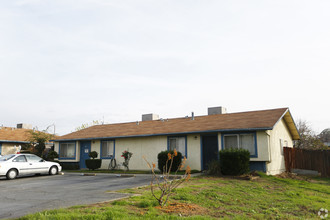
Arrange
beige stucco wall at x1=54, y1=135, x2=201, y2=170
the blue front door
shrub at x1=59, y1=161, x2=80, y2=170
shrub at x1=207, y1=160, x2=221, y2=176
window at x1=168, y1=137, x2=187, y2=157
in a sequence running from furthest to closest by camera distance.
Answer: the blue front door
shrub at x1=59, y1=161, x2=80, y2=170
window at x1=168, y1=137, x2=187, y2=157
beige stucco wall at x1=54, y1=135, x2=201, y2=170
shrub at x1=207, y1=160, x2=221, y2=176

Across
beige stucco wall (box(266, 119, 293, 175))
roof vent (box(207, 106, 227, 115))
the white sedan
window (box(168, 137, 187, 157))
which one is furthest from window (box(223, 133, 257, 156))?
the white sedan

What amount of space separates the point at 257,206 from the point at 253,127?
28.6ft

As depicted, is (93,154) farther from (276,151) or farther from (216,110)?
(276,151)

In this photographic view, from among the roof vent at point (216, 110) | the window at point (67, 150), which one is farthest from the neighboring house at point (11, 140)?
the roof vent at point (216, 110)

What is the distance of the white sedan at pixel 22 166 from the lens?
636 inches

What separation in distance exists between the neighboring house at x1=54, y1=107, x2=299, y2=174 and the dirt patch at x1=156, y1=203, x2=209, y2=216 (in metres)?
9.99

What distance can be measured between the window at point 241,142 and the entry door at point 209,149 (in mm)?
819

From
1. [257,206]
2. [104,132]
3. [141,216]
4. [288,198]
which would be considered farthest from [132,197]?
[104,132]

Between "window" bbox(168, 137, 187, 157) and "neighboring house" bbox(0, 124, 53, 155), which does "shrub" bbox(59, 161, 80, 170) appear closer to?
"neighboring house" bbox(0, 124, 53, 155)

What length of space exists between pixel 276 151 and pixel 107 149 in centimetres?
1269

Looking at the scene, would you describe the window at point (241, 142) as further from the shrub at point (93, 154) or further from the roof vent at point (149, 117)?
the roof vent at point (149, 117)

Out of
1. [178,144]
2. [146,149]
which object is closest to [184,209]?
[178,144]

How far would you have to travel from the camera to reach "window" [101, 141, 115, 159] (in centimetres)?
2297

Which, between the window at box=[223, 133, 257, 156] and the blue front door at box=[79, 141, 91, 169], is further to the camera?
the blue front door at box=[79, 141, 91, 169]
